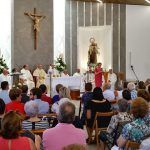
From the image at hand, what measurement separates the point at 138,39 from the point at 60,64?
4.61 metres

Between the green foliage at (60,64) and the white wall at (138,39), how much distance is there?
12.3ft

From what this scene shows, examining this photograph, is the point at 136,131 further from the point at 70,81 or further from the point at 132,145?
the point at 70,81

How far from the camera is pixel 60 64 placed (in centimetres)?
1648

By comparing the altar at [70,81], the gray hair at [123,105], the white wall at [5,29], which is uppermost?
the white wall at [5,29]

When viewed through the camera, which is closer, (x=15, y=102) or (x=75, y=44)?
(x=15, y=102)

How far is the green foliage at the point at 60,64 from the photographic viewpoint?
16.3 m

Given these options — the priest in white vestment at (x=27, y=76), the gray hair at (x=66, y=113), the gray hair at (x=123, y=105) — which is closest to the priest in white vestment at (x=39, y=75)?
the priest in white vestment at (x=27, y=76)

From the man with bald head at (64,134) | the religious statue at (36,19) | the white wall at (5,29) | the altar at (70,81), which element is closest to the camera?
the man with bald head at (64,134)

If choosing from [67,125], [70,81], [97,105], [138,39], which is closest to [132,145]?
[67,125]

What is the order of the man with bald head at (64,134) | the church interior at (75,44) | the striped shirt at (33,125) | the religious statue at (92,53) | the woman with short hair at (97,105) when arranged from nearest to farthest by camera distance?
1. the man with bald head at (64,134)
2. the striped shirt at (33,125)
3. the woman with short hair at (97,105)
4. the church interior at (75,44)
5. the religious statue at (92,53)

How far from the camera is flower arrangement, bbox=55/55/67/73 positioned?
16312mm

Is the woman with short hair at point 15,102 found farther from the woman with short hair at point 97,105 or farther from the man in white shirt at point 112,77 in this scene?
the man in white shirt at point 112,77

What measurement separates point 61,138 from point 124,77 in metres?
14.7

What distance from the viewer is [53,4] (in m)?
16.9
